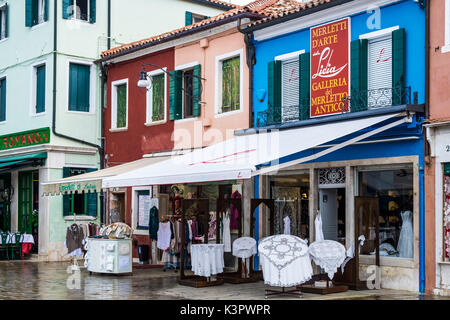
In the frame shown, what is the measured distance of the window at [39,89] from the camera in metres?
22.5

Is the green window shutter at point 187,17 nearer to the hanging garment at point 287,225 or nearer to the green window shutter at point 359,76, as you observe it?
the hanging garment at point 287,225

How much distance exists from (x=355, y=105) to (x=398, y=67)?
1241 millimetres

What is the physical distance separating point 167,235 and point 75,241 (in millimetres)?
2555

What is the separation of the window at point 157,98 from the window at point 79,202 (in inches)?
130

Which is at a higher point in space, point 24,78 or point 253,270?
point 24,78

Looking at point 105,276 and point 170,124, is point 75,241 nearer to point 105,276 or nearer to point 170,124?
point 105,276

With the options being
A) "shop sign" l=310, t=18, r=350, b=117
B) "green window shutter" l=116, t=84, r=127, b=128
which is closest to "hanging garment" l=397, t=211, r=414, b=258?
"shop sign" l=310, t=18, r=350, b=117

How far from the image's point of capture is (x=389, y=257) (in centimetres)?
1370

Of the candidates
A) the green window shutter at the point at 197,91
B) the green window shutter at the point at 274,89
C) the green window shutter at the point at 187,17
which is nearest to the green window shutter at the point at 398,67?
the green window shutter at the point at 274,89

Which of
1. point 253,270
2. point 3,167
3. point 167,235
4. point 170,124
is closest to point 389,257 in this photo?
point 253,270

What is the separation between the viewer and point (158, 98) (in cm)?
2011

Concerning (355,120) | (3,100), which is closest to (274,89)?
(355,120)

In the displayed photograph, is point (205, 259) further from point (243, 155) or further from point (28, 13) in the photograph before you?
point (28, 13)
